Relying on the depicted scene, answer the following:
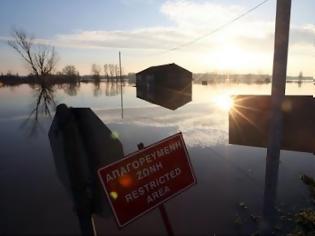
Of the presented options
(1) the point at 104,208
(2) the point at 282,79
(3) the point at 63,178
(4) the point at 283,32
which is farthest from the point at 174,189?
(4) the point at 283,32

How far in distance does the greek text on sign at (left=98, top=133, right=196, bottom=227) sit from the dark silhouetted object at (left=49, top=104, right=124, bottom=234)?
92mm

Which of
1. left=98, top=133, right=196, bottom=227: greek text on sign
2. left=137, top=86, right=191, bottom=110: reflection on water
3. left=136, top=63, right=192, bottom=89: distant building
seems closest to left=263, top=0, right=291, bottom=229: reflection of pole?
left=98, top=133, right=196, bottom=227: greek text on sign

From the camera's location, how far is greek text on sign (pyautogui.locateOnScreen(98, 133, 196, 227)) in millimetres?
2668

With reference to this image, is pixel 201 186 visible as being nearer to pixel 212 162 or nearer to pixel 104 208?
pixel 212 162

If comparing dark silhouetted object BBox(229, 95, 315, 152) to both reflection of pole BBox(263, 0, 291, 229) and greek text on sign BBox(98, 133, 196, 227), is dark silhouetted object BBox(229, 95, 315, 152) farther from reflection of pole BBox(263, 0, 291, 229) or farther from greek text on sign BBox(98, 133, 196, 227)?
greek text on sign BBox(98, 133, 196, 227)

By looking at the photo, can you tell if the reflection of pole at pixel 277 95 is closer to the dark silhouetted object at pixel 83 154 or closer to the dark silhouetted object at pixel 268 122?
the dark silhouetted object at pixel 268 122

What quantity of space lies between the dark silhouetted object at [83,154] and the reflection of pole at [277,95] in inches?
118

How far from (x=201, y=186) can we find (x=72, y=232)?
14.3 ft

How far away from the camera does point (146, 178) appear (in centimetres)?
290

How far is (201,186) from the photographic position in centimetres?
953

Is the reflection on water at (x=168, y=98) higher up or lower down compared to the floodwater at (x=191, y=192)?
higher up

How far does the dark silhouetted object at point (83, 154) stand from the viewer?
7.86ft

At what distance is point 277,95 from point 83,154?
132 inches

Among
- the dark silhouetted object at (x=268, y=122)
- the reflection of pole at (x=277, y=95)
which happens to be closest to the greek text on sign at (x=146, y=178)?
the dark silhouetted object at (x=268, y=122)
